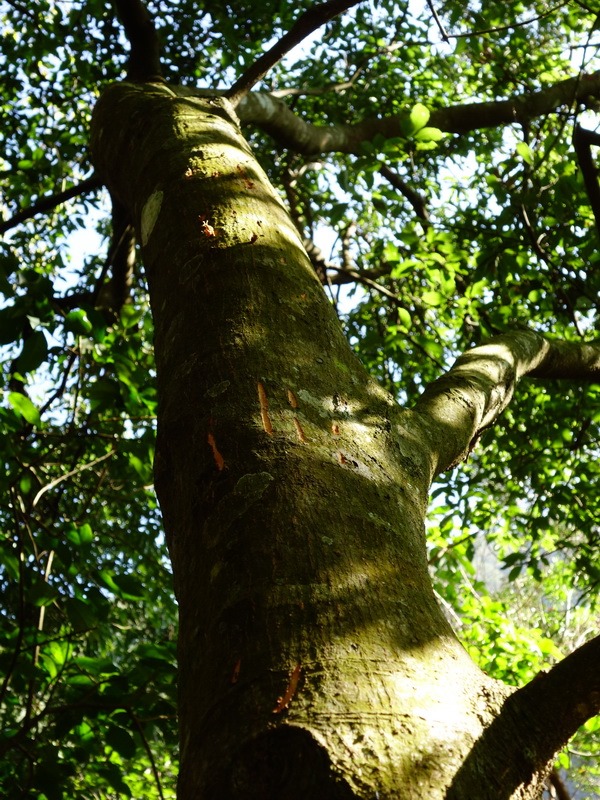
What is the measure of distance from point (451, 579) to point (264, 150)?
450 cm

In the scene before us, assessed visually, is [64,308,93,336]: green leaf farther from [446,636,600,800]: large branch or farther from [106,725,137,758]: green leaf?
[446,636,600,800]: large branch

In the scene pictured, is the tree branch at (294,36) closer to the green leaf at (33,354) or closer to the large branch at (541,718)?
the green leaf at (33,354)

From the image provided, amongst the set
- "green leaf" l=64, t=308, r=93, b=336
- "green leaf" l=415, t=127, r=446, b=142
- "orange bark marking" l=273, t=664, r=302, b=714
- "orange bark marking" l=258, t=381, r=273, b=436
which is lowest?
"orange bark marking" l=273, t=664, r=302, b=714

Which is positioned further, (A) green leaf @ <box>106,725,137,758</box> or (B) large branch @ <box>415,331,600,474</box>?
(A) green leaf @ <box>106,725,137,758</box>

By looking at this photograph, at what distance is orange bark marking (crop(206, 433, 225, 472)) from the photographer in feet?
3.60

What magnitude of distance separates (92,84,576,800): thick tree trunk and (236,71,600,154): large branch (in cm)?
310

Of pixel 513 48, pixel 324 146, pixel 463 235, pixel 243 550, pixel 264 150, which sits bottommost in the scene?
pixel 243 550

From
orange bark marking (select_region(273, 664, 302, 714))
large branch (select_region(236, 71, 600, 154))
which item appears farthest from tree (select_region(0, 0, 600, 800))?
large branch (select_region(236, 71, 600, 154))

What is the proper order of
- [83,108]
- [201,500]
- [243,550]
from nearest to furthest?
[243,550] < [201,500] < [83,108]

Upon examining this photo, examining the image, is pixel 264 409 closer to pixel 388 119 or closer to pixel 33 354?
pixel 33 354

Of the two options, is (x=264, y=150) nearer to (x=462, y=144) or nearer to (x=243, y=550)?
(x=462, y=144)

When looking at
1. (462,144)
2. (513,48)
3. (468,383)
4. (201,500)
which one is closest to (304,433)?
(201,500)

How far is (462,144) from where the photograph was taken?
6414 mm

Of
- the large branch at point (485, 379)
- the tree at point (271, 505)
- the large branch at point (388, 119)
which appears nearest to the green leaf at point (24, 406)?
the tree at point (271, 505)
